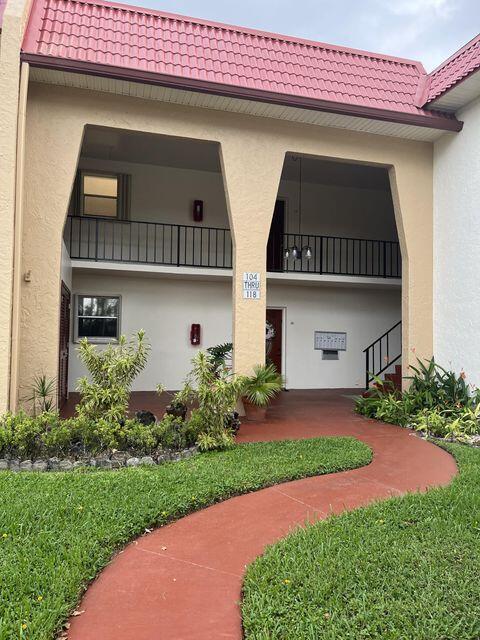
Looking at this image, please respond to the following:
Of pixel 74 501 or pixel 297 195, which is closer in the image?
pixel 74 501

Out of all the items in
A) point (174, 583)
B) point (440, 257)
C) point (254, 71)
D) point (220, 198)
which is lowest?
point (174, 583)

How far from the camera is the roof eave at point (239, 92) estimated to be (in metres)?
7.49

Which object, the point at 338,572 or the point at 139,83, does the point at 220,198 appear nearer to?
the point at 139,83

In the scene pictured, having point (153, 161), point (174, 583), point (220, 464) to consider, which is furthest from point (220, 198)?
point (174, 583)

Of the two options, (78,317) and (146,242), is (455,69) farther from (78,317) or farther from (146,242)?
(78,317)

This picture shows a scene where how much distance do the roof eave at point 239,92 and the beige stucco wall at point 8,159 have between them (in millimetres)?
278

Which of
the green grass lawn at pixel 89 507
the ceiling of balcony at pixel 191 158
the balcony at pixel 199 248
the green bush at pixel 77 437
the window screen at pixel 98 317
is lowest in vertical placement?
the green grass lawn at pixel 89 507

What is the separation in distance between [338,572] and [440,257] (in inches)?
309

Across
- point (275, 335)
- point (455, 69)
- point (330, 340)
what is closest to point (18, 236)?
point (455, 69)

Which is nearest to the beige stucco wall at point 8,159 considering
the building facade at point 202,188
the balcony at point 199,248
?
the building facade at point 202,188

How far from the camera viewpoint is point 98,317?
12688 mm

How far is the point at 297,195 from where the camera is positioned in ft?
48.0

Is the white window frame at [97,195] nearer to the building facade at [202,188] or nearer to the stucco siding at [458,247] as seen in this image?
the building facade at [202,188]

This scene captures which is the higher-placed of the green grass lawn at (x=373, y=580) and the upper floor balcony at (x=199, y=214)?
A: the upper floor balcony at (x=199, y=214)
